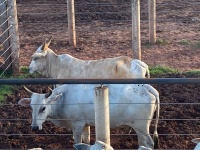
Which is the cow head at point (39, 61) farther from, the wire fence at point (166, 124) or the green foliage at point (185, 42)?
the green foliage at point (185, 42)

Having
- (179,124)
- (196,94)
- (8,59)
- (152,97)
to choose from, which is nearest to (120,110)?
(152,97)

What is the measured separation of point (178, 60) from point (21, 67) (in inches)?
127

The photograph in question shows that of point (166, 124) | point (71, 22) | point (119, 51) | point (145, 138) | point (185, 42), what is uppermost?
point (71, 22)

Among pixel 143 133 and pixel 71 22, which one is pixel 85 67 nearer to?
pixel 143 133

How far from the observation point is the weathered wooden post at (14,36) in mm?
11672

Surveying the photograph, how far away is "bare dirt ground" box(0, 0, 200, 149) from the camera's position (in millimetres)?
8531

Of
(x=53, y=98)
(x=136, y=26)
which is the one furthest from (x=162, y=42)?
(x=53, y=98)

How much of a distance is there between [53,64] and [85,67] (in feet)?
2.60

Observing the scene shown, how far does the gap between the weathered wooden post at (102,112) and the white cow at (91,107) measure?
221 cm

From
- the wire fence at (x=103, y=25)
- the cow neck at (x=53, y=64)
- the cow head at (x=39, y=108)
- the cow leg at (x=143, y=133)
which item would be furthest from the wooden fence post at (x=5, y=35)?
the cow leg at (x=143, y=133)

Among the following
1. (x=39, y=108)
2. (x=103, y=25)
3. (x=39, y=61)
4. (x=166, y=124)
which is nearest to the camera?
(x=39, y=108)

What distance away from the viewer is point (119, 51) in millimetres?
13117

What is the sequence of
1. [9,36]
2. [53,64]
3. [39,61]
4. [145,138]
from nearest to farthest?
[145,138] → [53,64] → [39,61] → [9,36]

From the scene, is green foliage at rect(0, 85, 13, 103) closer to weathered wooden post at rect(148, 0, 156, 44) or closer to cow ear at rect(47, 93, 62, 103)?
cow ear at rect(47, 93, 62, 103)
